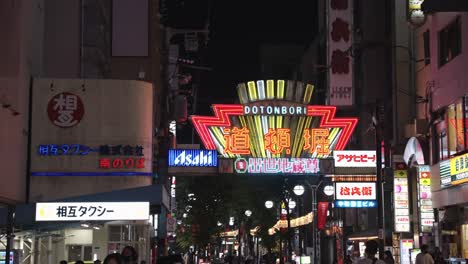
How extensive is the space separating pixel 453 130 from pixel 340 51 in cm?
1952

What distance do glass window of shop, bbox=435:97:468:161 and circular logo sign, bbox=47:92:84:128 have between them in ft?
45.8

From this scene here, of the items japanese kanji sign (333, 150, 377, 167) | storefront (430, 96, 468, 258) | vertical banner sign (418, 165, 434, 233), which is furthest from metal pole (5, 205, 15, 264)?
vertical banner sign (418, 165, 434, 233)

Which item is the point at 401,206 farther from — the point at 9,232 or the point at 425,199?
the point at 9,232

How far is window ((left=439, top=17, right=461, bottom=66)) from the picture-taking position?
1207 inches

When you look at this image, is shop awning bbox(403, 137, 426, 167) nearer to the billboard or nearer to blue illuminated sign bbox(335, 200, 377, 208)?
blue illuminated sign bbox(335, 200, 377, 208)

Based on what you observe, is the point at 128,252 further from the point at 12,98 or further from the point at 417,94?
the point at 417,94

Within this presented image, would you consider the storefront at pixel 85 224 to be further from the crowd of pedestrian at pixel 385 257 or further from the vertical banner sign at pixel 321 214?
the vertical banner sign at pixel 321 214

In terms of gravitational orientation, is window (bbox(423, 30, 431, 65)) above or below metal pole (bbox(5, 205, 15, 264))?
above

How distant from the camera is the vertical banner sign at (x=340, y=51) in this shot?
48.6 m

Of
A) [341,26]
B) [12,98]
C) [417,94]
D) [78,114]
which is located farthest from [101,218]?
[341,26]

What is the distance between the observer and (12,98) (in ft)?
67.4

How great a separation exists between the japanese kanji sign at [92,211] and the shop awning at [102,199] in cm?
32

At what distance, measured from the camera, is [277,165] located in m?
33.3

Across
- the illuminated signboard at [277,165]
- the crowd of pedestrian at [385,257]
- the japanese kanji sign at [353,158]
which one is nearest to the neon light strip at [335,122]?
the japanese kanji sign at [353,158]
